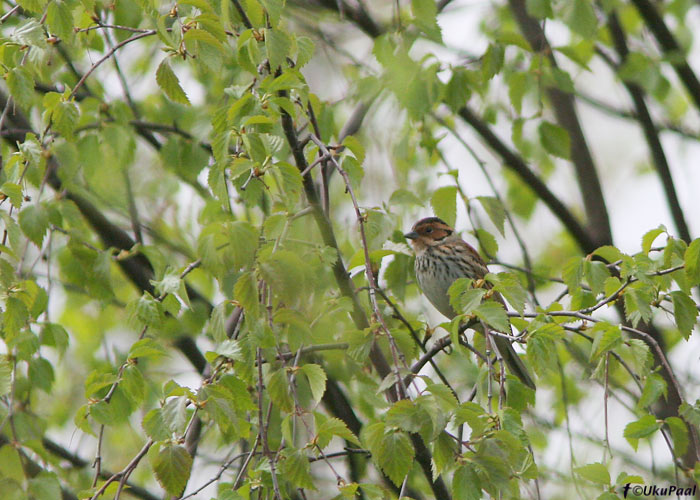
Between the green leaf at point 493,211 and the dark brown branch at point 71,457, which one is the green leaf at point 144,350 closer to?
the green leaf at point 493,211

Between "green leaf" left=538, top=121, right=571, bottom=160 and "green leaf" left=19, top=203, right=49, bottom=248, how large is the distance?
2.65 meters

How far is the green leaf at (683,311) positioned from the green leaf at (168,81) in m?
1.74

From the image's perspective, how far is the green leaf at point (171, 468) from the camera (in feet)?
8.46

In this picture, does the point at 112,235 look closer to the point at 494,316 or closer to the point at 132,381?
the point at 132,381

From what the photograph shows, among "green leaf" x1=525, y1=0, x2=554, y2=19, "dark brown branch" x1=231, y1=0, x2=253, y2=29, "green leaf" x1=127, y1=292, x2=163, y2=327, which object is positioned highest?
"green leaf" x1=525, y1=0, x2=554, y2=19

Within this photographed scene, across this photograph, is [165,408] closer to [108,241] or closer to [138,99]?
[108,241]

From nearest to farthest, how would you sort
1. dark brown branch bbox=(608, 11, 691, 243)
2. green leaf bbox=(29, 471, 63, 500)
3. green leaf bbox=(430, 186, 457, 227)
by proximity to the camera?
green leaf bbox=(29, 471, 63, 500), green leaf bbox=(430, 186, 457, 227), dark brown branch bbox=(608, 11, 691, 243)

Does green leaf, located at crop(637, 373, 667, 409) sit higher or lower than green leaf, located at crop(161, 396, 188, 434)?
higher

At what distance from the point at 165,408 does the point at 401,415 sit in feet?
2.31

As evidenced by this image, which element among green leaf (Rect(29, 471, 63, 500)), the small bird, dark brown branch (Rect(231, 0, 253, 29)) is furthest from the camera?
the small bird

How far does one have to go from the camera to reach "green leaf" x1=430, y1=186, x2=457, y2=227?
3.91 meters

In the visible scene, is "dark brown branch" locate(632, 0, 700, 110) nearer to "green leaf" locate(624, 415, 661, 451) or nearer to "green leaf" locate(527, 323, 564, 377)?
"green leaf" locate(624, 415, 661, 451)

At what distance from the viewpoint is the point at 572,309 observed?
3.33m

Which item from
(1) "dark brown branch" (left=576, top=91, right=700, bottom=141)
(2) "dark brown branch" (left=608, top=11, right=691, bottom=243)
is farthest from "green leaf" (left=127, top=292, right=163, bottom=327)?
(1) "dark brown branch" (left=576, top=91, right=700, bottom=141)
